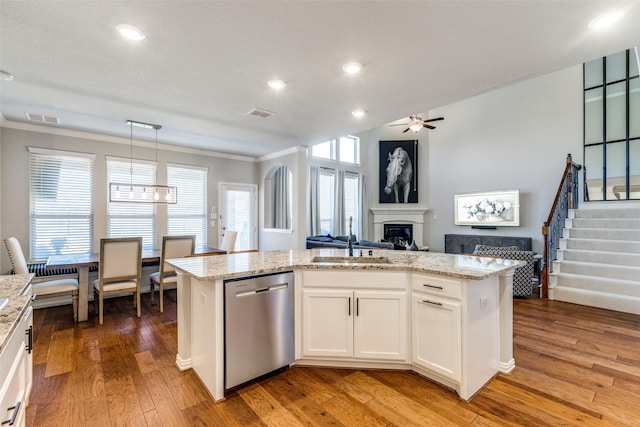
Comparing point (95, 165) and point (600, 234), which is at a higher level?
point (95, 165)

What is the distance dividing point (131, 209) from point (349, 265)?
440 cm

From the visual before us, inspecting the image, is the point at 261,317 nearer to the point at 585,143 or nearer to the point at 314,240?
the point at 314,240

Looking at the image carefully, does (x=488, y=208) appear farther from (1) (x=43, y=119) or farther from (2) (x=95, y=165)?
(1) (x=43, y=119)

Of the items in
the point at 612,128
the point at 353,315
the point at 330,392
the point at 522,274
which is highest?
the point at 612,128

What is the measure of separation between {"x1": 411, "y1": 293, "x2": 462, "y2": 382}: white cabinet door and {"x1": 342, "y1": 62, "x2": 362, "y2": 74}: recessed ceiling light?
1.97 meters

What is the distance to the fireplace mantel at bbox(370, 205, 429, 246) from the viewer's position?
367 inches

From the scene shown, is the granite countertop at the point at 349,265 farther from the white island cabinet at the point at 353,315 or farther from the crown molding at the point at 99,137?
the crown molding at the point at 99,137

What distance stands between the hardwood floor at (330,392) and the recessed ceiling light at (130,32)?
2.59 metres

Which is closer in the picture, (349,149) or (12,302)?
(12,302)

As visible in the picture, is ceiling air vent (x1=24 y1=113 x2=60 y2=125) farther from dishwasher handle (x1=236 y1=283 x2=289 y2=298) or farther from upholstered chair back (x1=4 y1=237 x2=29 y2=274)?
dishwasher handle (x1=236 y1=283 x2=289 y2=298)

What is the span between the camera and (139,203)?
5.18 m

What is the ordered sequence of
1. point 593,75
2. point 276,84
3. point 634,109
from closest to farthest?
point 276,84, point 634,109, point 593,75

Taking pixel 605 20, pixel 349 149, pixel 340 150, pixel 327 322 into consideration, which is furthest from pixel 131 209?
pixel 605 20

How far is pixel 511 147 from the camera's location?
7680 mm
